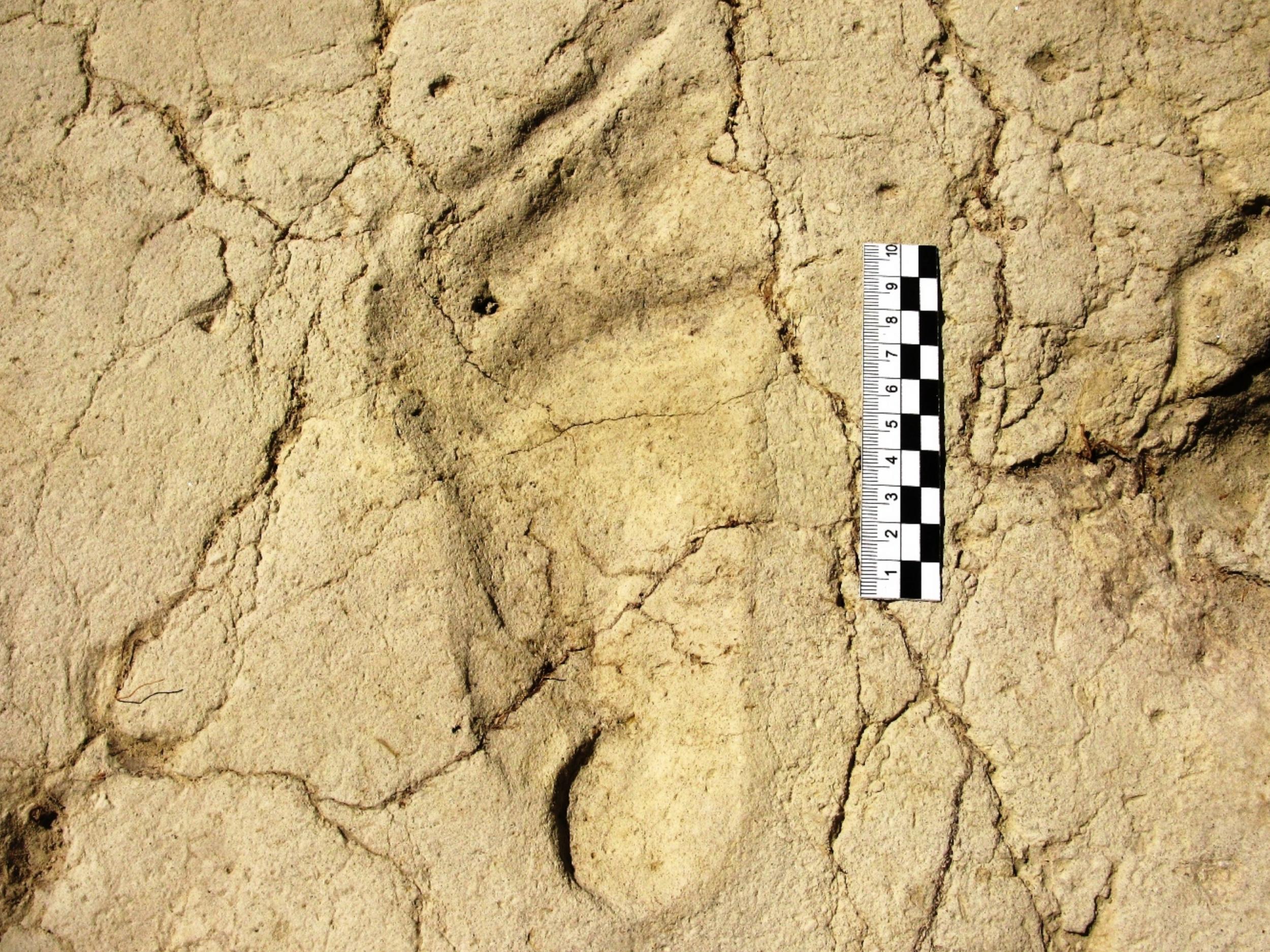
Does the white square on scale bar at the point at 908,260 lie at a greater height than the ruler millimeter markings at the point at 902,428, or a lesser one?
greater

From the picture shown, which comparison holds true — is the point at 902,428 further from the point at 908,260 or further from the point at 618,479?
the point at 618,479

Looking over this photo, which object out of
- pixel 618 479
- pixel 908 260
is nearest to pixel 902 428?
pixel 908 260

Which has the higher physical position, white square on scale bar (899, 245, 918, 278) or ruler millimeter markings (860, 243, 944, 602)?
white square on scale bar (899, 245, 918, 278)

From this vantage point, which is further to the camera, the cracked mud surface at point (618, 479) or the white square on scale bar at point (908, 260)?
the white square on scale bar at point (908, 260)

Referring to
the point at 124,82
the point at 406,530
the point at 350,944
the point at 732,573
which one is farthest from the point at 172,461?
the point at 732,573

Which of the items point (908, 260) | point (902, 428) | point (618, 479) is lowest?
point (618, 479)

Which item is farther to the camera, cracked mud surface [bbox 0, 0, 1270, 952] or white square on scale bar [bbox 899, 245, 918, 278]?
white square on scale bar [bbox 899, 245, 918, 278]
